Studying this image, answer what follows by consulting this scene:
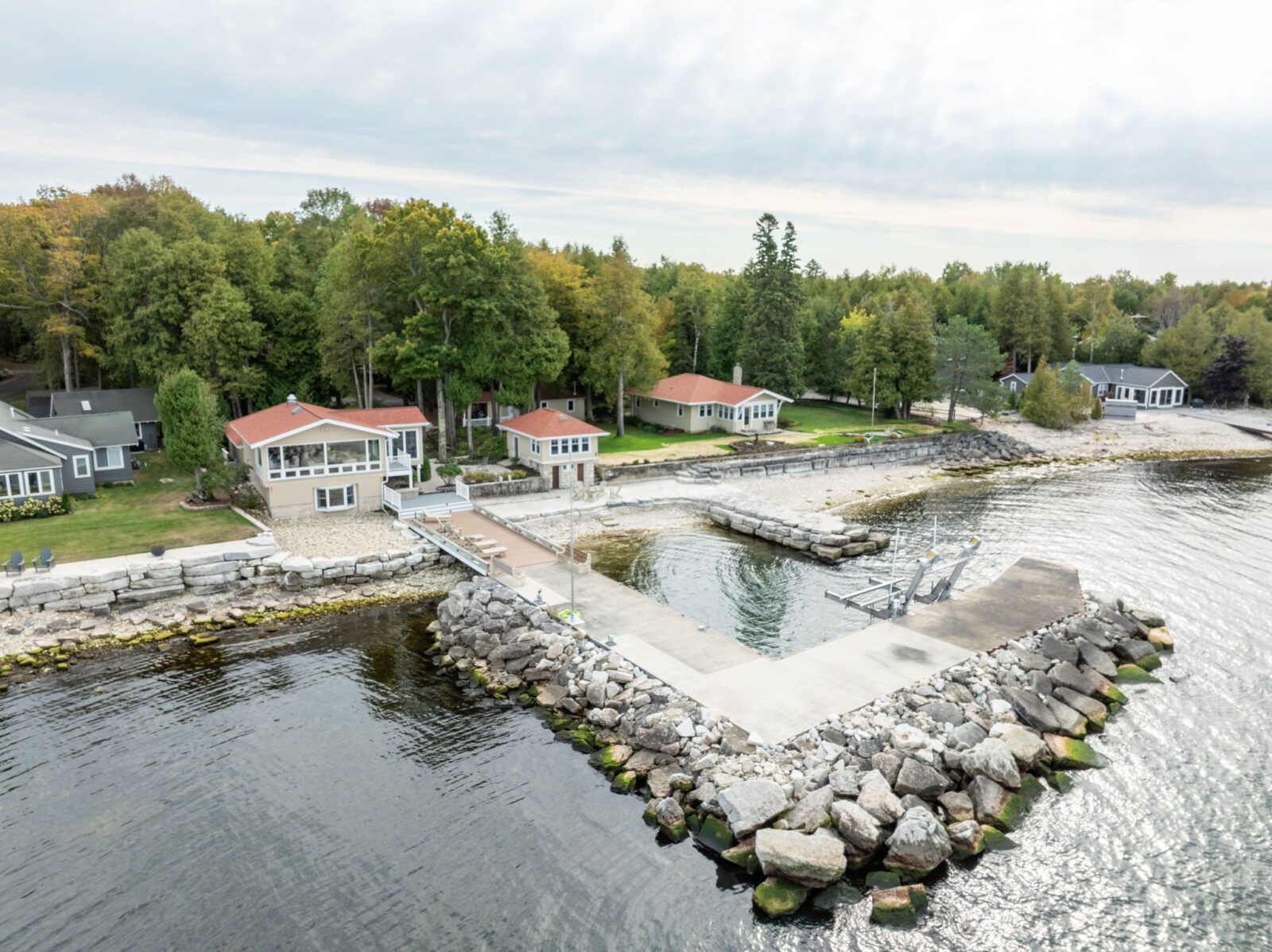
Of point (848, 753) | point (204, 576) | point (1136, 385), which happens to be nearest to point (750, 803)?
point (848, 753)

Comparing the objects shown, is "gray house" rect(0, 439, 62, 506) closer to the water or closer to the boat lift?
the water

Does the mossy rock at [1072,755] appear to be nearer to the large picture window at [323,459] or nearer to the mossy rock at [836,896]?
the mossy rock at [836,896]

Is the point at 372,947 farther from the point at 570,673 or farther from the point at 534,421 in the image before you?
the point at 534,421

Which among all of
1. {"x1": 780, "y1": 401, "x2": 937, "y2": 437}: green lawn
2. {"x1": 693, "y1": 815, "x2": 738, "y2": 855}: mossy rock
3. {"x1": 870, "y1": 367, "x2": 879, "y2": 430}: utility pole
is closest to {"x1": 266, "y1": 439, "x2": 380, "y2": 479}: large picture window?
{"x1": 693, "y1": 815, "x2": 738, "y2": 855}: mossy rock

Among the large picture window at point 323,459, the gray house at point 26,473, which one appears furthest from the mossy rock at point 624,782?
the gray house at point 26,473

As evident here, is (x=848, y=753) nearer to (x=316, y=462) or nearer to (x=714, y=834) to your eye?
(x=714, y=834)
